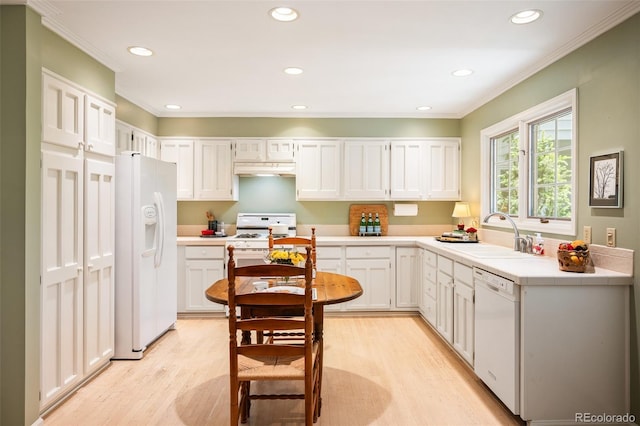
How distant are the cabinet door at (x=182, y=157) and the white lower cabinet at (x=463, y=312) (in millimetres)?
3299

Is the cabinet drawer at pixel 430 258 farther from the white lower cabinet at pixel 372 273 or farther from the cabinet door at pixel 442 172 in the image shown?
the cabinet door at pixel 442 172

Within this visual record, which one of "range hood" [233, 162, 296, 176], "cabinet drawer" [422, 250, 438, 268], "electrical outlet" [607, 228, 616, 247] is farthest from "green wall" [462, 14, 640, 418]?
"range hood" [233, 162, 296, 176]

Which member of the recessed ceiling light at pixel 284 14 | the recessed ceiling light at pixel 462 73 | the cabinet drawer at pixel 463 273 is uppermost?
the recessed ceiling light at pixel 462 73

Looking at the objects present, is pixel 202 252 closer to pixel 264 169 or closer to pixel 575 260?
pixel 264 169

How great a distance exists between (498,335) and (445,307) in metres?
1.12

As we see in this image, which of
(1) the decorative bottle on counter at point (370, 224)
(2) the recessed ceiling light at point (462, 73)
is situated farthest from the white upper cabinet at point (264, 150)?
(2) the recessed ceiling light at point (462, 73)

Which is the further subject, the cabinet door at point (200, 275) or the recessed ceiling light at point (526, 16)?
the cabinet door at point (200, 275)

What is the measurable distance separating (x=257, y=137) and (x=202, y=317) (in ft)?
7.53

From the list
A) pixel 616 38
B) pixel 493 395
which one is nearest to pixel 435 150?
pixel 616 38

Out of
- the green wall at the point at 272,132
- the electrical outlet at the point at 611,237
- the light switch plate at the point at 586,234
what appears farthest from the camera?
the green wall at the point at 272,132

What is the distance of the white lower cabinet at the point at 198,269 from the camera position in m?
4.63

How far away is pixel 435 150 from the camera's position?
511 cm

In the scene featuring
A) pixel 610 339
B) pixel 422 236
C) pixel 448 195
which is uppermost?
pixel 448 195

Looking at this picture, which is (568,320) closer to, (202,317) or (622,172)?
(622,172)
